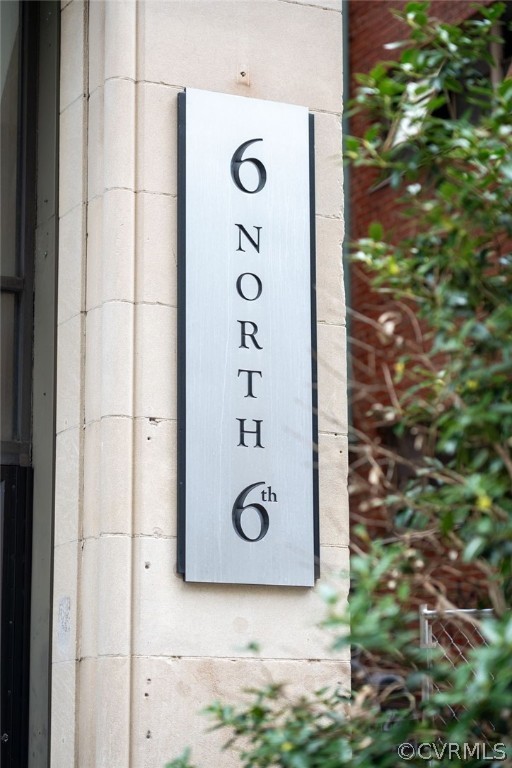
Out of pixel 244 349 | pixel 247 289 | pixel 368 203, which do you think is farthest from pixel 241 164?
pixel 368 203

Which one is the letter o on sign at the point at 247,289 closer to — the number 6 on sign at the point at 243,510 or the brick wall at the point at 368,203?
the number 6 on sign at the point at 243,510

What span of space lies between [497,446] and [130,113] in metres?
3.84

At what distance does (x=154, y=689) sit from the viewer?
6074mm

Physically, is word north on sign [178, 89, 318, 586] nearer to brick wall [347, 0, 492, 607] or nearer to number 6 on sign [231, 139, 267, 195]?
number 6 on sign [231, 139, 267, 195]

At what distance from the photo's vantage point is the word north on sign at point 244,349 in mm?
6324

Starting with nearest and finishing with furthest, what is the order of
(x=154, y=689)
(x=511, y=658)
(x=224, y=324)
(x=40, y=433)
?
(x=511, y=658), (x=154, y=689), (x=224, y=324), (x=40, y=433)

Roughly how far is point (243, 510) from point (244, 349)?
0.75m

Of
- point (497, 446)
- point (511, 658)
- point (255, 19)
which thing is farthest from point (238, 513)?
point (511, 658)

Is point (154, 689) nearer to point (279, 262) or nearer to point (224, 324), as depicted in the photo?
point (224, 324)

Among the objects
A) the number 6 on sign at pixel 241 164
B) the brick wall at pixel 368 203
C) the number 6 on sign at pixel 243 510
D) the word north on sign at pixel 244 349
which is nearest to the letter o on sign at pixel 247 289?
the word north on sign at pixel 244 349

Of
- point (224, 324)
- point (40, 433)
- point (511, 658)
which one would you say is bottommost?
point (511, 658)

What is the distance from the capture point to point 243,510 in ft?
20.9

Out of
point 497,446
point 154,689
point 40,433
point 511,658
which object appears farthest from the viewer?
point 40,433

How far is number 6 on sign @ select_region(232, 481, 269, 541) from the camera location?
634 centimetres
